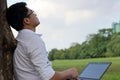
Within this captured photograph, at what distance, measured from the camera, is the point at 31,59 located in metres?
2.35

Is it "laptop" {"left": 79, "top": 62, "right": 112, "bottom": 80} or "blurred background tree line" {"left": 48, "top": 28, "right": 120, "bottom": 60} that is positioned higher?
"laptop" {"left": 79, "top": 62, "right": 112, "bottom": 80}

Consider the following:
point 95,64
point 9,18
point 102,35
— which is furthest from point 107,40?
point 9,18

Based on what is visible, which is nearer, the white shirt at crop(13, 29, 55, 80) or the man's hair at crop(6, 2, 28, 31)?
the white shirt at crop(13, 29, 55, 80)

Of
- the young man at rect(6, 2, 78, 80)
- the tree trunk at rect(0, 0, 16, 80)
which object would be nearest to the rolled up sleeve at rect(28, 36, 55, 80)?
the young man at rect(6, 2, 78, 80)

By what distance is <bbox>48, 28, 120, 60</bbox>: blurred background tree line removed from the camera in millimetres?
8906

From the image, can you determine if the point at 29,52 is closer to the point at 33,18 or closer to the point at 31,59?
the point at 31,59

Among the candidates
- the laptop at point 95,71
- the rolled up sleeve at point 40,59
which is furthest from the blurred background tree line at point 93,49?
the rolled up sleeve at point 40,59

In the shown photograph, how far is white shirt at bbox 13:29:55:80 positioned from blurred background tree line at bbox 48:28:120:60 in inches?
235

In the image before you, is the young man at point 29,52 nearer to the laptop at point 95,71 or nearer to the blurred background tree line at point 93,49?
A: the laptop at point 95,71

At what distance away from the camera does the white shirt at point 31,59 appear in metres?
2.30

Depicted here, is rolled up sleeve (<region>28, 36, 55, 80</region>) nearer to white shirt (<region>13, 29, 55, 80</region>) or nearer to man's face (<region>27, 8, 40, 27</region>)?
white shirt (<region>13, 29, 55, 80</region>)

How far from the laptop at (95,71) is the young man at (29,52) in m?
0.77

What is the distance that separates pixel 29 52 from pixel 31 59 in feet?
0.13

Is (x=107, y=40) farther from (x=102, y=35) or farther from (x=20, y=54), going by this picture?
(x=20, y=54)
